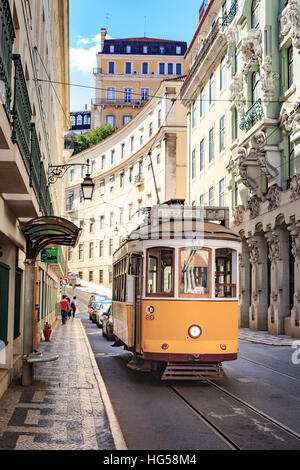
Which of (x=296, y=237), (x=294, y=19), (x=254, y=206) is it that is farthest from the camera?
(x=254, y=206)

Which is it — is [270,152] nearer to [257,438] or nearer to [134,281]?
[134,281]

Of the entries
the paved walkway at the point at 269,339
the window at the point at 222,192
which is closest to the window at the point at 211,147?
the window at the point at 222,192

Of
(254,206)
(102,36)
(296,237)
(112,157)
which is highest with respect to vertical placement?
(102,36)

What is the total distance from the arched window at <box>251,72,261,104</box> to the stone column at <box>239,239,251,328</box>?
7.46 metres

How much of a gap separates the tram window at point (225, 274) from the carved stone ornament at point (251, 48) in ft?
64.9

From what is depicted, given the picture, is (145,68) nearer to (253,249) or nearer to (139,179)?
(139,179)

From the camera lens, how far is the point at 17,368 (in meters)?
13.4

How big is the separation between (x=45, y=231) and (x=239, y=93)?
23188 millimetres

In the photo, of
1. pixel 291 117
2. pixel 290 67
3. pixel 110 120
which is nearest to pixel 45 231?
pixel 291 117

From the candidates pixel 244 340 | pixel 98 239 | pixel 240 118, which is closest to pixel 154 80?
pixel 98 239

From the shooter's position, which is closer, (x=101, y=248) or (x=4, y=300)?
(x=4, y=300)

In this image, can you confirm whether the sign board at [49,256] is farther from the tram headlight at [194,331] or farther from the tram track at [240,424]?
the tram track at [240,424]

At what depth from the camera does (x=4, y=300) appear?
11.7 meters

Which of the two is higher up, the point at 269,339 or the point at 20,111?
the point at 20,111
